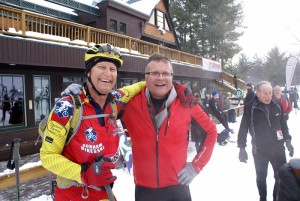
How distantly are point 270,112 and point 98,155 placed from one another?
10.1ft

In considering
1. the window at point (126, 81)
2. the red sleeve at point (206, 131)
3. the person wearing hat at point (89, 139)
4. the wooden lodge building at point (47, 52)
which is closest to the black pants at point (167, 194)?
the red sleeve at point (206, 131)

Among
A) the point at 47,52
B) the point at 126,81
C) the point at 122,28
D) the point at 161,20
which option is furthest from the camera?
the point at 161,20

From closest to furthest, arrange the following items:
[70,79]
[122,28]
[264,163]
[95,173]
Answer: [95,173] < [264,163] < [70,79] < [122,28]

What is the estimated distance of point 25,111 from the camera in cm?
1053

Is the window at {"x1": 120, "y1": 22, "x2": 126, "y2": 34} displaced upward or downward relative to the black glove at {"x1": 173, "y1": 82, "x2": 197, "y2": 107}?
upward

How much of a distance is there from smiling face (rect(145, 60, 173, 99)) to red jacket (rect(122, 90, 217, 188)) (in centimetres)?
16

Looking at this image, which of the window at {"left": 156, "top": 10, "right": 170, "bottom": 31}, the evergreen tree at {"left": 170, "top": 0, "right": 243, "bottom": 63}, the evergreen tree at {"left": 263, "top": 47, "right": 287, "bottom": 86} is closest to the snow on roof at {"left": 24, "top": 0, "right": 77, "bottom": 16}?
the window at {"left": 156, "top": 10, "right": 170, "bottom": 31}

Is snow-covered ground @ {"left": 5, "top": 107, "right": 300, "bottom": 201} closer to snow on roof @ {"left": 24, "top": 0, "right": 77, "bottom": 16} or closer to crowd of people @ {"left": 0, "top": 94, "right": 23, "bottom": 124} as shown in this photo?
crowd of people @ {"left": 0, "top": 94, "right": 23, "bottom": 124}

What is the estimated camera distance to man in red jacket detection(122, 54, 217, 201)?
8.03ft

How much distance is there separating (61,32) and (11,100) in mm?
4635

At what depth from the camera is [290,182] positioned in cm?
168

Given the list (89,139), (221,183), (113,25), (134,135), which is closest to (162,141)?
(134,135)

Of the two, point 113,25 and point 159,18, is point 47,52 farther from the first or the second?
point 159,18

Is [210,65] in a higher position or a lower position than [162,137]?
higher
